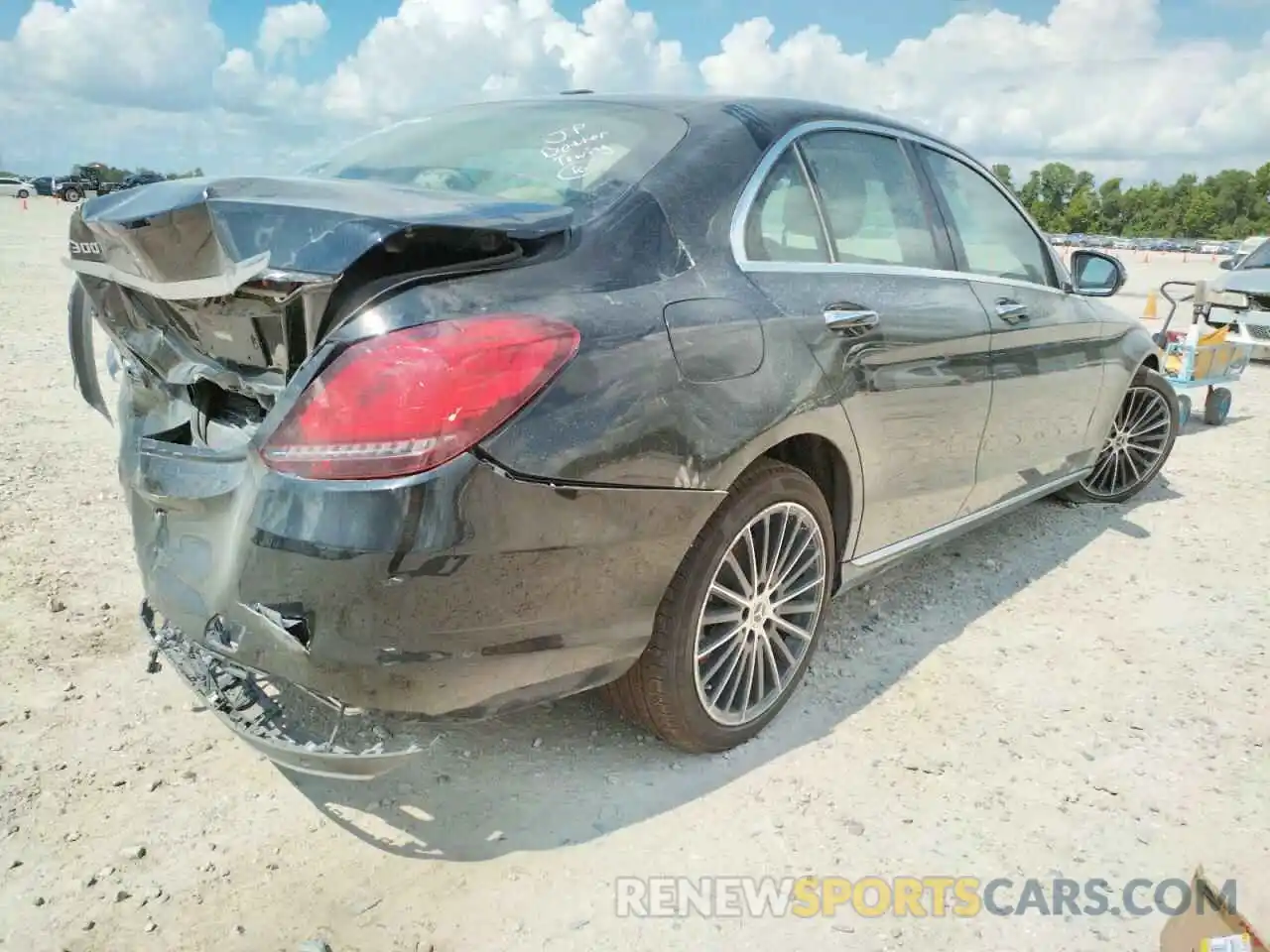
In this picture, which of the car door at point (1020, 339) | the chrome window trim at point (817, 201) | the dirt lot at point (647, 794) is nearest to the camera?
the dirt lot at point (647, 794)

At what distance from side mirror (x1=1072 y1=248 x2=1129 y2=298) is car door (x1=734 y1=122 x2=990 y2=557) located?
48.8 inches

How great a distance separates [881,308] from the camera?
9.53ft

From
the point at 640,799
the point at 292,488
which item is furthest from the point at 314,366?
the point at 640,799

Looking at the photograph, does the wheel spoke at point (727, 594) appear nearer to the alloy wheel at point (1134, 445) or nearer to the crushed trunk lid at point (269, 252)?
the crushed trunk lid at point (269, 252)

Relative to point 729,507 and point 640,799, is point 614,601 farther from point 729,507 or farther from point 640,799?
point 640,799

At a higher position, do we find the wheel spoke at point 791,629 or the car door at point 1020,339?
the car door at point 1020,339

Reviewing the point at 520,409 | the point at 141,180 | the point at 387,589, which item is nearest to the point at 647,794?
the point at 387,589

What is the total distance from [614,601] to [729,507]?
436 millimetres

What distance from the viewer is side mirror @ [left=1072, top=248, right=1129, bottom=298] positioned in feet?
14.2

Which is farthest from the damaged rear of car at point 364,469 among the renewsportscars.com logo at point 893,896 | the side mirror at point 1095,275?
the side mirror at point 1095,275

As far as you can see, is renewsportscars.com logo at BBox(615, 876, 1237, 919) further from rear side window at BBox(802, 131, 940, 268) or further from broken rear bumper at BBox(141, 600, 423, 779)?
rear side window at BBox(802, 131, 940, 268)

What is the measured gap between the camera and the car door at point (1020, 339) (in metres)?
3.54

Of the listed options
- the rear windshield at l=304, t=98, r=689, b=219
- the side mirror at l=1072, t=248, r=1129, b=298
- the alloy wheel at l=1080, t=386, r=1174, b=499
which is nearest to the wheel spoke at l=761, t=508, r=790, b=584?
the rear windshield at l=304, t=98, r=689, b=219

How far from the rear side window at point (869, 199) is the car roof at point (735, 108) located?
79mm
